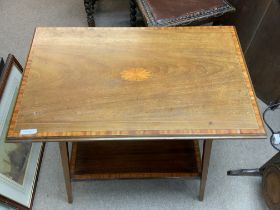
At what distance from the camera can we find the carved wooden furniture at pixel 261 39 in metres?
1.42

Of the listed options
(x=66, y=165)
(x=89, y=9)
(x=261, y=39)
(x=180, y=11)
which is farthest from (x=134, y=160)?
(x=89, y=9)

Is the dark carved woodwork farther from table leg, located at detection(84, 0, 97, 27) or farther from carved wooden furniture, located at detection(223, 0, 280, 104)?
carved wooden furniture, located at detection(223, 0, 280, 104)

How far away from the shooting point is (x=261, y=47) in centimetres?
151

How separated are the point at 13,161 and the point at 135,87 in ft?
2.05

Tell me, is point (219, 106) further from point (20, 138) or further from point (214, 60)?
point (20, 138)

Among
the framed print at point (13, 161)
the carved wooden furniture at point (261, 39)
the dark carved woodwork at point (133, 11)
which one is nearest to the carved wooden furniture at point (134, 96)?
the framed print at point (13, 161)

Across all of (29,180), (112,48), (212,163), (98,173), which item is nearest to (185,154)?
(212,163)

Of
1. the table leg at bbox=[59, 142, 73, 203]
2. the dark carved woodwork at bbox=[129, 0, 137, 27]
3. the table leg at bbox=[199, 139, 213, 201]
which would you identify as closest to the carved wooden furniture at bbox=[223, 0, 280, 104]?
the dark carved woodwork at bbox=[129, 0, 137, 27]

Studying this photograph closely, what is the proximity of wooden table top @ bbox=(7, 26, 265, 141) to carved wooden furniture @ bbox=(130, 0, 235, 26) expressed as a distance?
0.78 feet

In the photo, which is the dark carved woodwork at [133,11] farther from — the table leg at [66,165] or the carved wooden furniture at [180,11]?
the table leg at [66,165]

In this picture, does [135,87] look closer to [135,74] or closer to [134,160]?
[135,74]

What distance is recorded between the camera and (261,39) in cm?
149

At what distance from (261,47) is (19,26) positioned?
58.9 inches

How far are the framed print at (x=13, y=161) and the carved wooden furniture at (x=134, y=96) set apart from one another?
0.19m
